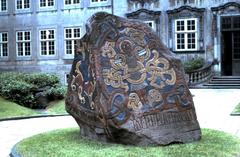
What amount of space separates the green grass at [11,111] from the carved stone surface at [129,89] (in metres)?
7.70

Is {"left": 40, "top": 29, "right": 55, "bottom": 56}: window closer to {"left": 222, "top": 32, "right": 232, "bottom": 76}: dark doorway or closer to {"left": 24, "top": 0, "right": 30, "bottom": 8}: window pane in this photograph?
{"left": 24, "top": 0, "right": 30, "bottom": 8}: window pane

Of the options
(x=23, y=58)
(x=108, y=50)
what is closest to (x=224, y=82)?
(x=23, y=58)

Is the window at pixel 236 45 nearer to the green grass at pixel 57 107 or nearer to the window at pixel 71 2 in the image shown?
the window at pixel 71 2

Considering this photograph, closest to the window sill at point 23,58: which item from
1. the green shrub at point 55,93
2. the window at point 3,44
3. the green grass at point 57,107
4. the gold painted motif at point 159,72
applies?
the window at point 3,44

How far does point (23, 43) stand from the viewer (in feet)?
117

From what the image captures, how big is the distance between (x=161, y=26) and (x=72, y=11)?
7119 millimetres

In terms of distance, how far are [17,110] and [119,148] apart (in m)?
10.00

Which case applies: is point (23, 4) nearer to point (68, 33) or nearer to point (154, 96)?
point (68, 33)

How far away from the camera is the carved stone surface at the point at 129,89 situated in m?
7.66

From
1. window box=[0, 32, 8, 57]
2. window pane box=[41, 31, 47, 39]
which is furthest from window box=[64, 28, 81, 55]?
window box=[0, 32, 8, 57]

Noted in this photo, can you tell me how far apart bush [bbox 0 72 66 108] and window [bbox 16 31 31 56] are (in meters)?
13.9

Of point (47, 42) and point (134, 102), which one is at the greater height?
point (47, 42)

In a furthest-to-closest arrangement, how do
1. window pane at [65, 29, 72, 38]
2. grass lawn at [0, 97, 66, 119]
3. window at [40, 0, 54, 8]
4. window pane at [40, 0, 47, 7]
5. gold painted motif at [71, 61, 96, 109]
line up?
window pane at [40, 0, 47, 7]
window at [40, 0, 54, 8]
window pane at [65, 29, 72, 38]
grass lawn at [0, 97, 66, 119]
gold painted motif at [71, 61, 96, 109]

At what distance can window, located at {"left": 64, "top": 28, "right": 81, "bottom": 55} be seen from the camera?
33688 millimetres
